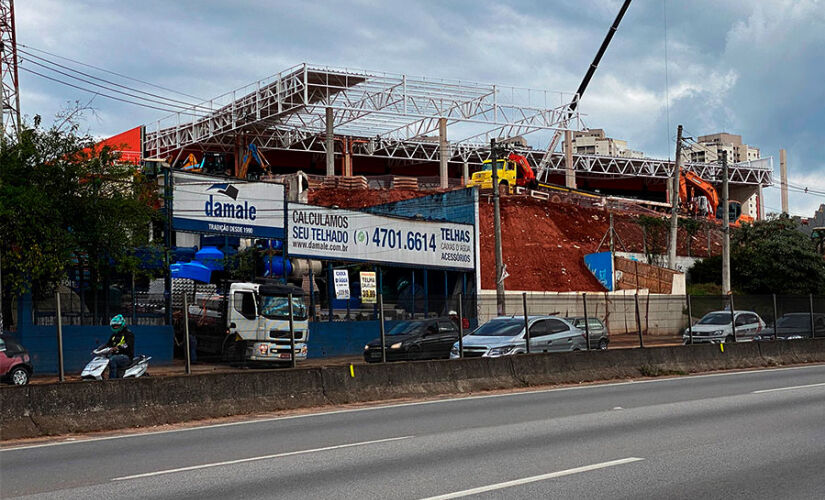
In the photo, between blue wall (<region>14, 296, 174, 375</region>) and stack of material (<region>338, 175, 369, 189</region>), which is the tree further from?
blue wall (<region>14, 296, 174, 375</region>)

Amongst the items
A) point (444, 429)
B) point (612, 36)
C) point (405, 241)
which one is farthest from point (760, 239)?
point (444, 429)

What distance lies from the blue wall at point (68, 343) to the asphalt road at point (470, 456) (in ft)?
17.8

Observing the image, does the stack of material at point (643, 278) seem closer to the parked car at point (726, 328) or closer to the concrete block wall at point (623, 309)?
the concrete block wall at point (623, 309)

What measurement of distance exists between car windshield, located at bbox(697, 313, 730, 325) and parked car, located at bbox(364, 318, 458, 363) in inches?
436

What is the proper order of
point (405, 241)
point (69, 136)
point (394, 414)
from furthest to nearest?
point (405, 241)
point (69, 136)
point (394, 414)

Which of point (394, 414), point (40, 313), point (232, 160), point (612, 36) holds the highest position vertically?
point (612, 36)

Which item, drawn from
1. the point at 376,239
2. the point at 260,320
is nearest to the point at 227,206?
the point at 260,320

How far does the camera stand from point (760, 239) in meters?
56.4

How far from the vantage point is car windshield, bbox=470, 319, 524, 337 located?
2359cm

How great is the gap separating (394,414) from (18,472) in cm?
675

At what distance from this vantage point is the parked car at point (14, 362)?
19125 millimetres

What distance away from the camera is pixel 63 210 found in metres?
25.1

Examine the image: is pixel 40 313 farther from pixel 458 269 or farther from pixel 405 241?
pixel 458 269

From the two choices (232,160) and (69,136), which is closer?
(69,136)
